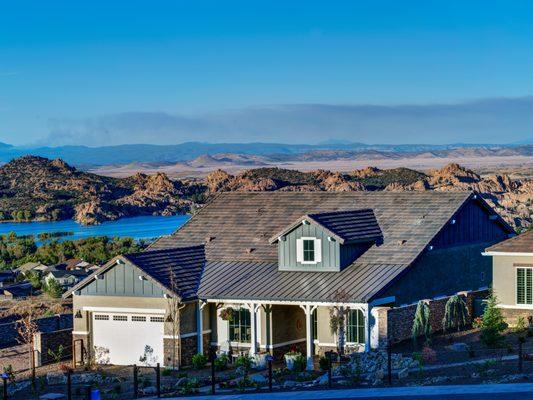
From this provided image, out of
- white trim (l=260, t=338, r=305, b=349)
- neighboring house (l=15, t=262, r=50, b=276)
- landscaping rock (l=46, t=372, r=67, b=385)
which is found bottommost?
landscaping rock (l=46, t=372, r=67, b=385)

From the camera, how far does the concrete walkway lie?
24.0 metres

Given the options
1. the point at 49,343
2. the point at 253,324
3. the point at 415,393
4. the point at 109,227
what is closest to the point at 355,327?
the point at 253,324

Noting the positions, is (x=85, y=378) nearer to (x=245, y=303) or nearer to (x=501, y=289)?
(x=245, y=303)

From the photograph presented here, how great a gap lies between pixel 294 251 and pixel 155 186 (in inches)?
5118

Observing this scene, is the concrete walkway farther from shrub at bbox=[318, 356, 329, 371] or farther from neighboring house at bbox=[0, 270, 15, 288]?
neighboring house at bbox=[0, 270, 15, 288]

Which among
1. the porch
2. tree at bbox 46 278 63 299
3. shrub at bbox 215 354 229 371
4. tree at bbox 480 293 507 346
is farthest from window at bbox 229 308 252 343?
tree at bbox 46 278 63 299

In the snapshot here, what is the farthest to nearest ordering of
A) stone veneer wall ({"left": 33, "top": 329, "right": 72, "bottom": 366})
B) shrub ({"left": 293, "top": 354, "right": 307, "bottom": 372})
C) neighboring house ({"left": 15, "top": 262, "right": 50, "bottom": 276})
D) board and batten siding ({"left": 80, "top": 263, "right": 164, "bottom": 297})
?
neighboring house ({"left": 15, "top": 262, "right": 50, "bottom": 276})
stone veneer wall ({"left": 33, "top": 329, "right": 72, "bottom": 366})
board and batten siding ({"left": 80, "top": 263, "right": 164, "bottom": 297})
shrub ({"left": 293, "top": 354, "right": 307, "bottom": 372})

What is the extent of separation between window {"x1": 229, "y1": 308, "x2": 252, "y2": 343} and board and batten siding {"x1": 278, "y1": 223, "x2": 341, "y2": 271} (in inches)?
79.2

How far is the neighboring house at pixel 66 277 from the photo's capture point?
56978mm

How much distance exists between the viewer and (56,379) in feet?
109

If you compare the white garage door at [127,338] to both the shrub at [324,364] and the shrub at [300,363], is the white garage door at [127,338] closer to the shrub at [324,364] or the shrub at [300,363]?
the shrub at [300,363]

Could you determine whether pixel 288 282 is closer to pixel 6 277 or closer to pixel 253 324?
pixel 253 324

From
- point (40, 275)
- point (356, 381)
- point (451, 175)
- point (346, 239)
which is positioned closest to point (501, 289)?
point (346, 239)

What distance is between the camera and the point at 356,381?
90.2 ft
